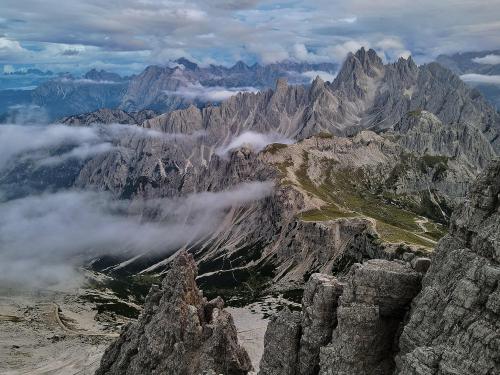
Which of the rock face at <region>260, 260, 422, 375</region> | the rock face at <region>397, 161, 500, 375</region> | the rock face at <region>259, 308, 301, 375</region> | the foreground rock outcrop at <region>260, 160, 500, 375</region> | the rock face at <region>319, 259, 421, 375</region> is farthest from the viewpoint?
the rock face at <region>259, 308, 301, 375</region>

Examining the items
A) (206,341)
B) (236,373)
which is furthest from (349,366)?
(206,341)

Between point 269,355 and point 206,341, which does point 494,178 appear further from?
point 206,341

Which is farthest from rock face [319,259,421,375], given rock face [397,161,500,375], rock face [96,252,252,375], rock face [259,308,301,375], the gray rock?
rock face [96,252,252,375]

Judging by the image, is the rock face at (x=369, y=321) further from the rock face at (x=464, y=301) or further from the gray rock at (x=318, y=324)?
the gray rock at (x=318, y=324)

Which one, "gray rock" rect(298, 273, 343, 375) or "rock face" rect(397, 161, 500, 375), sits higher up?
"rock face" rect(397, 161, 500, 375)

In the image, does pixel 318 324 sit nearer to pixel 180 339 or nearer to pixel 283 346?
pixel 283 346

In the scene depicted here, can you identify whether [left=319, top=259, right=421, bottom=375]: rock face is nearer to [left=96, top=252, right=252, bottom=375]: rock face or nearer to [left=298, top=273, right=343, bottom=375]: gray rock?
[left=298, top=273, right=343, bottom=375]: gray rock

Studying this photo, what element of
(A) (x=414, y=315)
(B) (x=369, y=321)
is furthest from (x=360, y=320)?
(A) (x=414, y=315)

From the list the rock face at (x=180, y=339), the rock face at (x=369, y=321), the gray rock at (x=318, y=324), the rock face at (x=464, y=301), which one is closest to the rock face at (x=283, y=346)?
the gray rock at (x=318, y=324)
